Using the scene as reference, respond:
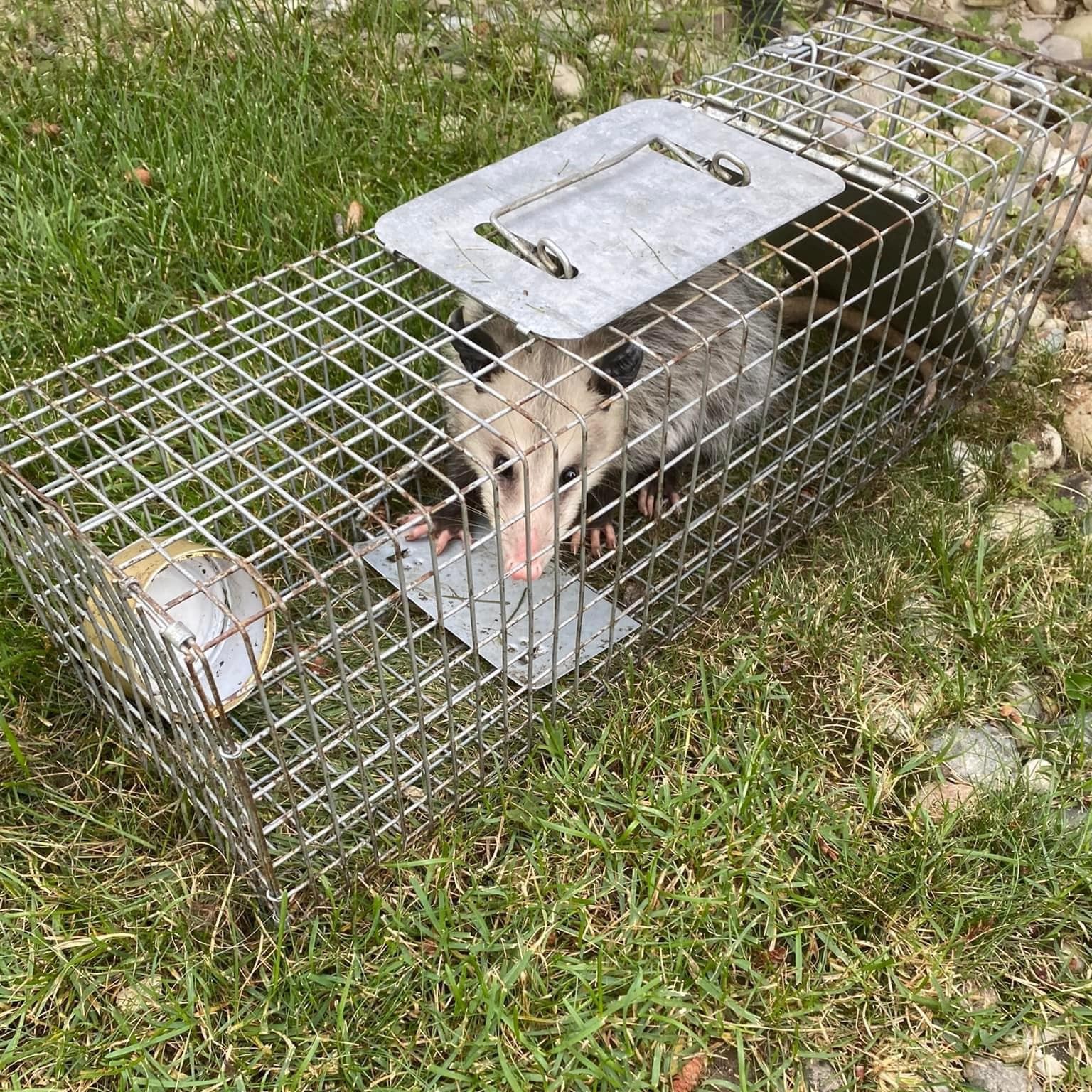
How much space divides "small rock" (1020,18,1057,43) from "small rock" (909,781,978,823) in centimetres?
247

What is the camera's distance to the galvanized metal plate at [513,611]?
1780 mm

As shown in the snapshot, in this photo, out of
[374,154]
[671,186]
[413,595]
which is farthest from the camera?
[374,154]

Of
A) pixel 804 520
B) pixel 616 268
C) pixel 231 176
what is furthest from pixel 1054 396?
pixel 231 176

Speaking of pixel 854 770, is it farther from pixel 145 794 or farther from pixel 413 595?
pixel 145 794

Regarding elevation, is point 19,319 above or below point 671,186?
below

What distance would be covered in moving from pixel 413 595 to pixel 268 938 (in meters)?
0.60

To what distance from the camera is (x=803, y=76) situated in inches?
88.8

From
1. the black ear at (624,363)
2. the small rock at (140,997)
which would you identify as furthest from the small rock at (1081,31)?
the small rock at (140,997)

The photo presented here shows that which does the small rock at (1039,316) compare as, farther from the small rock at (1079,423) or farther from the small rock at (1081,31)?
the small rock at (1081,31)

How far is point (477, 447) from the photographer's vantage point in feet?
5.93

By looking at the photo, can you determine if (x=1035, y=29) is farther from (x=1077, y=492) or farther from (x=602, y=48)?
(x=1077, y=492)

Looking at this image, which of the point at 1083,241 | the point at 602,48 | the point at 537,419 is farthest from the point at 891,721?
the point at 602,48

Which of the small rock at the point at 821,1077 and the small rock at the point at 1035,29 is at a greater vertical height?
the small rock at the point at 1035,29

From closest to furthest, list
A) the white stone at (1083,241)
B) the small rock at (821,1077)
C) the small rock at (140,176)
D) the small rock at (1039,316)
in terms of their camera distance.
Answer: the small rock at (821,1077), the small rock at (140,176), the small rock at (1039,316), the white stone at (1083,241)
